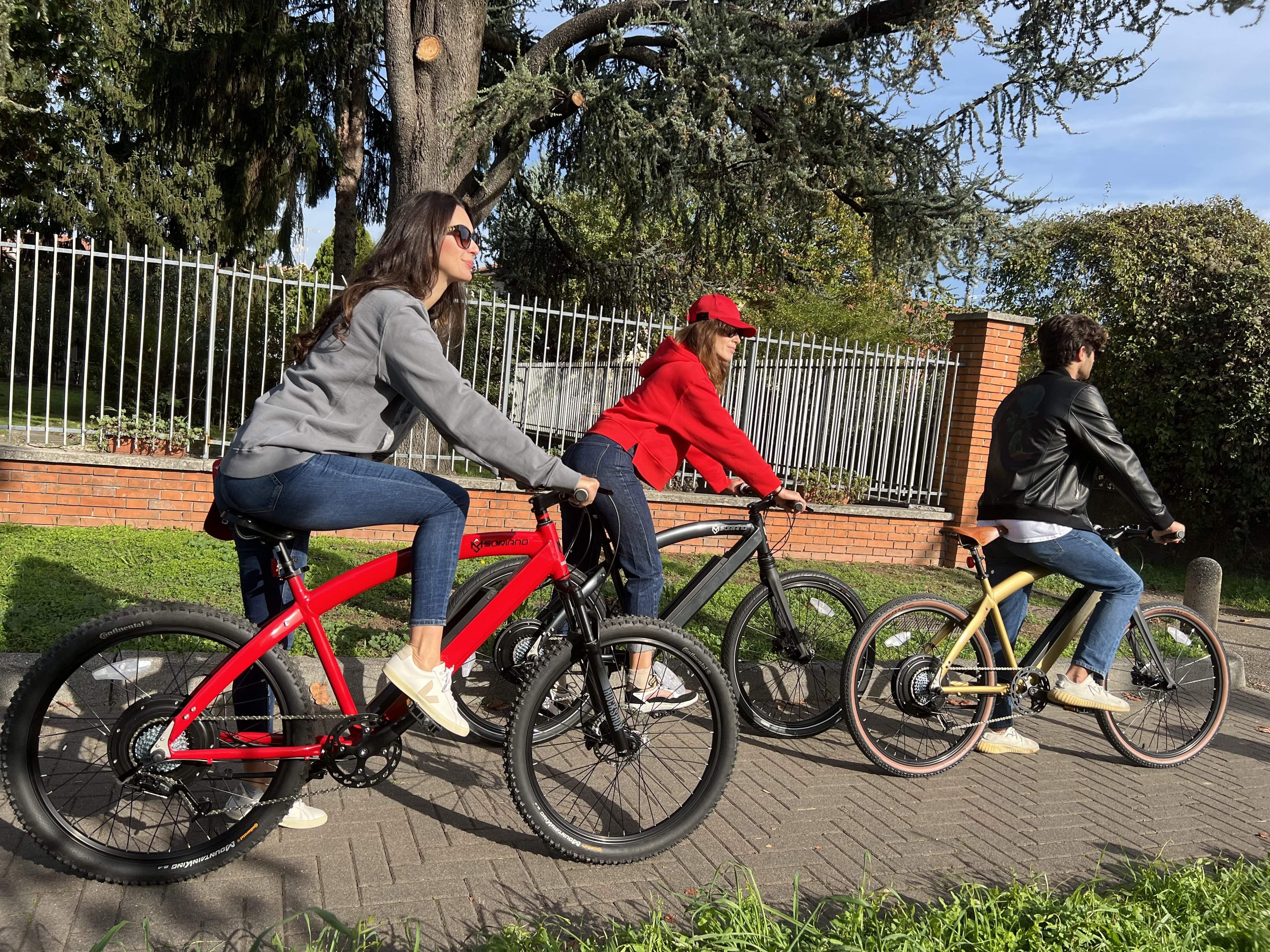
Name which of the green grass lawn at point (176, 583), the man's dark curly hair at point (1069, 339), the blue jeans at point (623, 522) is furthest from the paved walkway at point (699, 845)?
the man's dark curly hair at point (1069, 339)

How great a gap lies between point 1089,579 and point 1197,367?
30.9 ft

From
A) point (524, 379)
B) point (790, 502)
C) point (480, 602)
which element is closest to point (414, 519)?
point (480, 602)

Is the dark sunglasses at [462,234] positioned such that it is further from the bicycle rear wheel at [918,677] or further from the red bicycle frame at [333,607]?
the bicycle rear wheel at [918,677]

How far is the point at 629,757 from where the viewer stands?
341 cm

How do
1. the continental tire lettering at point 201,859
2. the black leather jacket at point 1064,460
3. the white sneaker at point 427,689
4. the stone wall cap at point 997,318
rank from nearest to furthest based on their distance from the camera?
the continental tire lettering at point 201,859, the white sneaker at point 427,689, the black leather jacket at point 1064,460, the stone wall cap at point 997,318

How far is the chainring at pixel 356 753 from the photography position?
119 inches

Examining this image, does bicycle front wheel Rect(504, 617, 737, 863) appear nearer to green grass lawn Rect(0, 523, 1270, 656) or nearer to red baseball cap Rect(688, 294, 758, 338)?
green grass lawn Rect(0, 523, 1270, 656)

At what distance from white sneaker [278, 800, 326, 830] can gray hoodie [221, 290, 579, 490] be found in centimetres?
123

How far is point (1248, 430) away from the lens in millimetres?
11891

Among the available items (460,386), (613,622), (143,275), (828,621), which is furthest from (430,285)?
(143,275)

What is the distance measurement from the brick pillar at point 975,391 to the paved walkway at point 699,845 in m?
5.67

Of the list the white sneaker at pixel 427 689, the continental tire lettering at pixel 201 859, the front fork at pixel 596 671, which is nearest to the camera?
the continental tire lettering at pixel 201 859

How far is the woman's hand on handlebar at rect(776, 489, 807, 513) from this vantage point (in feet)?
14.2

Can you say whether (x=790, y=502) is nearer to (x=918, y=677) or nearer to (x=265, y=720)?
(x=918, y=677)
